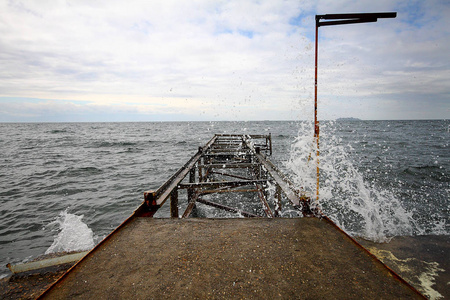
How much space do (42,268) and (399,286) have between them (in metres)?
5.73

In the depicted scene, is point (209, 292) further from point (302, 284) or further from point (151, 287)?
point (302, 284)

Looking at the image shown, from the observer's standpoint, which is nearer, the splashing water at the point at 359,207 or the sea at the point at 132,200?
the splashing water at the point at 359,207

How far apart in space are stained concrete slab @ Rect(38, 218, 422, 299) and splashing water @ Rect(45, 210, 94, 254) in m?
4.99

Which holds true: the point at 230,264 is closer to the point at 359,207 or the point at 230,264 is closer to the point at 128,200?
the point at 359,207

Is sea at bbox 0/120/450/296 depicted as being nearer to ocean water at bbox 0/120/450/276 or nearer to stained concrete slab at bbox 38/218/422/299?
ocean water at bbox 0/120/450/276

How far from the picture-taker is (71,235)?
7148mm

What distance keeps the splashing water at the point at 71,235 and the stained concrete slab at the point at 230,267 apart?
499cm

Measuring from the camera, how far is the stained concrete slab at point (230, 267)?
1.75m

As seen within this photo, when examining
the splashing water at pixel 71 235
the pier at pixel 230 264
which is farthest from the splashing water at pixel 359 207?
the splashing water at pixel 71 235

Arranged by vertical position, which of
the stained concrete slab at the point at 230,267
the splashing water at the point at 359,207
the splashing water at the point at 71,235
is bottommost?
the splashing water at the point at 71,235

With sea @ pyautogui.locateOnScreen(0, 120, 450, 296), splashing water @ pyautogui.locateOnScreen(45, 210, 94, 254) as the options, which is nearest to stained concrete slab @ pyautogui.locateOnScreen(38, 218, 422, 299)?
sea @ pyautogui.locateOnScreen(0, 120, 450, 296)

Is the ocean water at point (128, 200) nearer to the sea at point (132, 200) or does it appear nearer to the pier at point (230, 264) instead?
the sea at point (132, 200)

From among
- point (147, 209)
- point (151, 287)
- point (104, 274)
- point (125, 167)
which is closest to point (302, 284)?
point (151, 287)

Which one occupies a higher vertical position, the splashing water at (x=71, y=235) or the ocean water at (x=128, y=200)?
the ocean water at (x=128, y=200)
